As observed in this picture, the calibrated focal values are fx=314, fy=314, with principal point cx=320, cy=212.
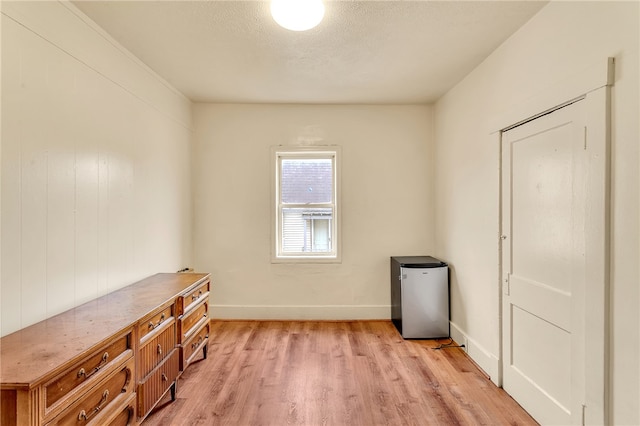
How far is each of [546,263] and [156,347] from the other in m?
2.57

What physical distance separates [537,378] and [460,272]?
1255 millimetres

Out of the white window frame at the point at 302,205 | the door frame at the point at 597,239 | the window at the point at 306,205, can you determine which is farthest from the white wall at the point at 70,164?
the door frame at the point at 597,239

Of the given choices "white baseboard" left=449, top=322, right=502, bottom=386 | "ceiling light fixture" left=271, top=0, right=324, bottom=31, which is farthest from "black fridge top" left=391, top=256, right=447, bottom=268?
"ceiling light fixture" left=271, top=0, right=324, bottom=31

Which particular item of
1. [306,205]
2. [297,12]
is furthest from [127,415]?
[306,205]

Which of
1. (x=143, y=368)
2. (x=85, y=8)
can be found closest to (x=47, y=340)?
(x=143, y=368)

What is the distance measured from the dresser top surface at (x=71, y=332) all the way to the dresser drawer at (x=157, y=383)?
1.35 ft

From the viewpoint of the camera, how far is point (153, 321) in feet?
6.51

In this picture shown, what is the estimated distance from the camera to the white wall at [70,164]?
5.22 ft

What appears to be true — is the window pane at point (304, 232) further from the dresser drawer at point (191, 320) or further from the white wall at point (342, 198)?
the dresser drawer at point (191, 320)

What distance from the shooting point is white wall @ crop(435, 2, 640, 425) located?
1461mm

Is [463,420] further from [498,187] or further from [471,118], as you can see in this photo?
[471,118]

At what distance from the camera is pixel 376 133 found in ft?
13.1

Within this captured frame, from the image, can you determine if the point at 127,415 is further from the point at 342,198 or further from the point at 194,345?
the point at 342,198

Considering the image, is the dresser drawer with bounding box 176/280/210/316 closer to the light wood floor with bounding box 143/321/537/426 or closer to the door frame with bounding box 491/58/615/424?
the light wood floor with bounding box 143/321/537/426
